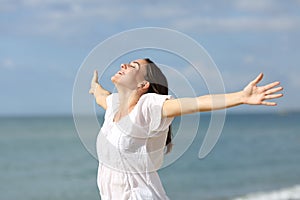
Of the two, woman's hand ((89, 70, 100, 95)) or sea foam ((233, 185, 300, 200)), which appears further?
sea foam ((233, 185, 300, 200))

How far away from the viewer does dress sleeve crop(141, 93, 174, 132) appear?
4113 mm

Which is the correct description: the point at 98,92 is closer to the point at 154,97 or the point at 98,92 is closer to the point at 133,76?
the point at 133,76

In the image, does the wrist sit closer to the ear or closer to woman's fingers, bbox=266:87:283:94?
woman's fingers, bbox=266:87:283:94

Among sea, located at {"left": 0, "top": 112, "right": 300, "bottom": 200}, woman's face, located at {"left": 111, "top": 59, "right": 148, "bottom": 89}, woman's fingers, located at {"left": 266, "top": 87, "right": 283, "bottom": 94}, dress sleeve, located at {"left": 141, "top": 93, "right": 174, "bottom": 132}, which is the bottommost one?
sea, located at {"left": 0, "top": 112, "right": 300, "bottom": 200}

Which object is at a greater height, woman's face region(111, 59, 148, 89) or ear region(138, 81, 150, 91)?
woman's face region(111, 59, 148, 89)

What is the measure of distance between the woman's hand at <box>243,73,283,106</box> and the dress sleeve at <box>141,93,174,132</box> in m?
0.47

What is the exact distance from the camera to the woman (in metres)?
4.15

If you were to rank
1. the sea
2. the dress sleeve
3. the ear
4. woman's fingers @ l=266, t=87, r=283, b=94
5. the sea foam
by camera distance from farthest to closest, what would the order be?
the sea → the sea foam → the ear → the dress sleeve → woman's fingers @ l=266, t=87, r=283, b=94

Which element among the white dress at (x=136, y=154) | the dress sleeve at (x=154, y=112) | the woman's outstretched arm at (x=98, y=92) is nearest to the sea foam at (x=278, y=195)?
the woman's outstretched arm at (x=98, y=92)

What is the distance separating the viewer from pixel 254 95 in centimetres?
391

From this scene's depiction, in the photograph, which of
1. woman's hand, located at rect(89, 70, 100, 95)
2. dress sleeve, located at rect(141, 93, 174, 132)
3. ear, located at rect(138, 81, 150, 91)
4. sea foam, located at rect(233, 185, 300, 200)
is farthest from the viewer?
sea foam, located at rect(233, 185, 300, 200)

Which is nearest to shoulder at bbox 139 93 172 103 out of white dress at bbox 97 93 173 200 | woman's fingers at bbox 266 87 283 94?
white dress at bbox 97 93 173 200

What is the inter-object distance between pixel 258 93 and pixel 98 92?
1.68 meters

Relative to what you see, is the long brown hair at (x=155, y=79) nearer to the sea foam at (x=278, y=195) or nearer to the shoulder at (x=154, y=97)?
the shoulder at (x=154, y=97)
